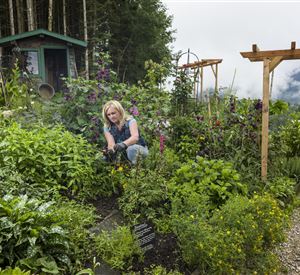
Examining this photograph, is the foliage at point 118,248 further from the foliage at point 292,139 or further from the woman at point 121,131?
the foliage at point 292,139

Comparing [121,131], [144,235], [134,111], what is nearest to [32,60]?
[134,111]

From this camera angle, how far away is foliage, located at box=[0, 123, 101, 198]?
3.24 metres

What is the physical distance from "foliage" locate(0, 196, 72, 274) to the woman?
1497 mm

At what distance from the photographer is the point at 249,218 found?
2.84 m

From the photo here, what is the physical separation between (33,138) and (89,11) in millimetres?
12542

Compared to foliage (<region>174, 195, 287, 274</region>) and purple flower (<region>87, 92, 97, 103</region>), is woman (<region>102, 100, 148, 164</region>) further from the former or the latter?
foliage (<region>174, 195, 287, 274</region>)

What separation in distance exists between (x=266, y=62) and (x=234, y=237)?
2.54 meters

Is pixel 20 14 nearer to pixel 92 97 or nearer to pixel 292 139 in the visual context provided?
pixel 92 97

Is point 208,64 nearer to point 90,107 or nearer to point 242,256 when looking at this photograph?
point 90,107

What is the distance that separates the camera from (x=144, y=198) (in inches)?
119

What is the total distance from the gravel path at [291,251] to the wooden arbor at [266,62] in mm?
773

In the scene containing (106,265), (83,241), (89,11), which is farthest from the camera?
(89,11)

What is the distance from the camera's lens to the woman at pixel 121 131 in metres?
3.89

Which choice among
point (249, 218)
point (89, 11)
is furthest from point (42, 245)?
point (89, 11)
